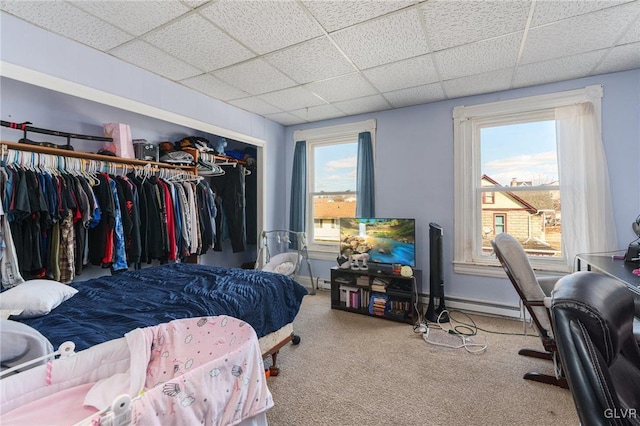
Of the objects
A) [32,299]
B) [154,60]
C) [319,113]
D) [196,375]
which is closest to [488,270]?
[319,113]

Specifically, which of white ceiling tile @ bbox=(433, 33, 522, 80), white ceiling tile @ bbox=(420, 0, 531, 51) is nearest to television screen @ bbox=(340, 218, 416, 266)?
white ceiling tile @ bbox=(433, 33, 522, 80)

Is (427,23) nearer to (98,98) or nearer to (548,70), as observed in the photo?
(548,70)

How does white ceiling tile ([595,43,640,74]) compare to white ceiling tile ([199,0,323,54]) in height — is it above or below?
above

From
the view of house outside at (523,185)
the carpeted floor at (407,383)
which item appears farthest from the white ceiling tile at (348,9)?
the carpeted floor at (407,383)

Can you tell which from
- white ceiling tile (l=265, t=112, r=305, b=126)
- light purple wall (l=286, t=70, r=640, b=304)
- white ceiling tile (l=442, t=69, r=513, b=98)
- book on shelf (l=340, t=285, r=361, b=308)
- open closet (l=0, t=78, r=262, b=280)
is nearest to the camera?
open closet (l=0, t=78, r=262, b=280)

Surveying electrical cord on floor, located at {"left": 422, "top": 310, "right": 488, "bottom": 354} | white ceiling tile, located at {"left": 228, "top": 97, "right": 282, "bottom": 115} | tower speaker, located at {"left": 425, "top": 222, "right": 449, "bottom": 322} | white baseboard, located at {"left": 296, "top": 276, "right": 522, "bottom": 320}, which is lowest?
electrical cord on floor, located at {"left": 422, "top": 310, "right": 488, "bottom": 354}

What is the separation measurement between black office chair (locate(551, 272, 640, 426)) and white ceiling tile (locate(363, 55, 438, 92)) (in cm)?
225

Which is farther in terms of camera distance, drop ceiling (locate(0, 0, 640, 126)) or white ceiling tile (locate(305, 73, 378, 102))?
white ceiling tile (locate(305, 73, 378, 102))

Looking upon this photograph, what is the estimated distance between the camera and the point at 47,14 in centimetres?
188

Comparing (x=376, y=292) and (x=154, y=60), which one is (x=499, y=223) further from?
(x=154, y=60)

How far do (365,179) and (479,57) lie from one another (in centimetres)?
183

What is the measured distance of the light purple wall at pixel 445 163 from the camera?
267 cm

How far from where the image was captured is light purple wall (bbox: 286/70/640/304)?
2.67m

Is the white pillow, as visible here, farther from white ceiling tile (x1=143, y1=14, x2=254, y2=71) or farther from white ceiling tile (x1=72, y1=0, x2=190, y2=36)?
white ceiling tile (x1=143, y1=14, x2=254, y2=71)
